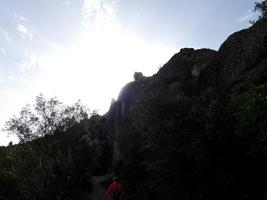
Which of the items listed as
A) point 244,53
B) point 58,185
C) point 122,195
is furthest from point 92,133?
point 244,53

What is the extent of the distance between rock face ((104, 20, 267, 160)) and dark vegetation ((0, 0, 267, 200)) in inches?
3.9

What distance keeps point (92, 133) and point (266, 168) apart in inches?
1214

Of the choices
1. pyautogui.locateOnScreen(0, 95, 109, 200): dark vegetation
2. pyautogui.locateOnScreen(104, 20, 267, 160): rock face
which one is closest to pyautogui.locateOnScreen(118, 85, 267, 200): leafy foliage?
pyautogui.locateOnScreen(104, 20, 267, 160): rock face

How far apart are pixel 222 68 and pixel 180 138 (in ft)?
42.8

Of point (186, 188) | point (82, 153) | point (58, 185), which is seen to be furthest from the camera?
point (82, 153)

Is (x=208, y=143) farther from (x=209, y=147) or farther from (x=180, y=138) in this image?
(x=180, y=138)

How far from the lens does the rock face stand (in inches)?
848

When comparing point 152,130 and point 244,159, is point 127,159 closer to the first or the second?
point 152,130

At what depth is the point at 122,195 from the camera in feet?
69.7

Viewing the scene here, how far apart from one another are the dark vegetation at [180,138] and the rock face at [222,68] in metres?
0.10

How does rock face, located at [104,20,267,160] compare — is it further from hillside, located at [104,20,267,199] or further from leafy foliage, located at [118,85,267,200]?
leafy foliage, located at [118,85,267,200]

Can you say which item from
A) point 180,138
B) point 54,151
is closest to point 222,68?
point 180,138

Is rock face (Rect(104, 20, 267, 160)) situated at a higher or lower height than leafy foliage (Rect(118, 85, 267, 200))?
higher

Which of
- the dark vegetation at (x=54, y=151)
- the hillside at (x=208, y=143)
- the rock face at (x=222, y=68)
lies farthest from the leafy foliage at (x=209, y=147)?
the dark vegetation at (x=54, y=151)
